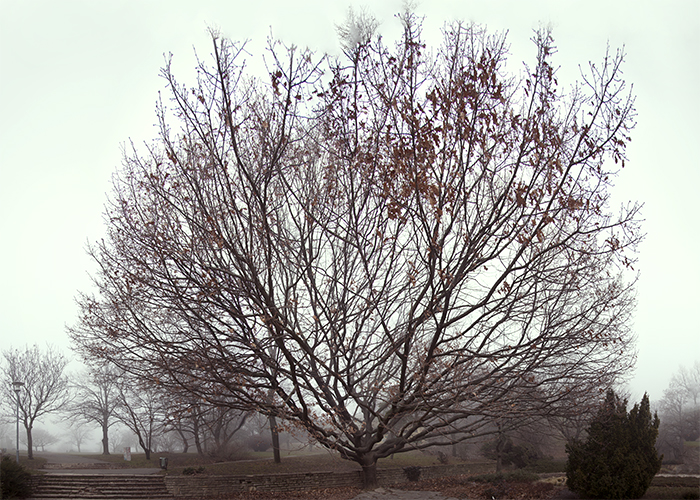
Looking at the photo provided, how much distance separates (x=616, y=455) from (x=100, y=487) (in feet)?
58.7

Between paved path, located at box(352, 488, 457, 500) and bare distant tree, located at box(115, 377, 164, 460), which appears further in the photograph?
bare distant tree, located at box(115, 377, 164, 460)

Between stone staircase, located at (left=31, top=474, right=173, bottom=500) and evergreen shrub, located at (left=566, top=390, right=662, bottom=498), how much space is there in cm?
1345

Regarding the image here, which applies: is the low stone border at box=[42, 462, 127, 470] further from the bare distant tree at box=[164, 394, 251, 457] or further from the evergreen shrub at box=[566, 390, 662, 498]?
the evergreen shrub at box=[566, 390, 662, 498]

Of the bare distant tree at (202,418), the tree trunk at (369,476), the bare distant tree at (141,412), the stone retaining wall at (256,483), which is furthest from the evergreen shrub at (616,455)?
the bare distant tree at (141,412)

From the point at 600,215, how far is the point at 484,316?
104 inches

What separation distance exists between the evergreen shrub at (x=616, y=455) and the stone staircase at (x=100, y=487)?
1345 centimetres

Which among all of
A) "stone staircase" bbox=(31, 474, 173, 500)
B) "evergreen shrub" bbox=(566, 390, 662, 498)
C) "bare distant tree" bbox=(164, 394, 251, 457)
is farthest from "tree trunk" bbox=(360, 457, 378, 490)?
"stone staircase" bbox=(31, 474, 173, 500)

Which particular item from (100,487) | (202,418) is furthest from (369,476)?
(100,487)

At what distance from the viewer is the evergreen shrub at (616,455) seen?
11.4 metres

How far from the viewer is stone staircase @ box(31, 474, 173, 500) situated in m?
18.5

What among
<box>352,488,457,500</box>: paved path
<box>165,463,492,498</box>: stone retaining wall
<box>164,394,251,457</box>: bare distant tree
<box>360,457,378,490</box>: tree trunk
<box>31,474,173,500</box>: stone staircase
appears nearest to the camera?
<box>164,394,251,457</box>: bare distant tree

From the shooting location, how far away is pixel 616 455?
11.6 meters

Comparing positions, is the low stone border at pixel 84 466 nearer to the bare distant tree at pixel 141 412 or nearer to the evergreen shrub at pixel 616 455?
the bare distant tree at pixel 141 412

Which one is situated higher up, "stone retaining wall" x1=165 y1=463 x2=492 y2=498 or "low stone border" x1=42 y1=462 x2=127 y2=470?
"stone retaining wall" x1=165 y1=463 x2=492 y2=498
